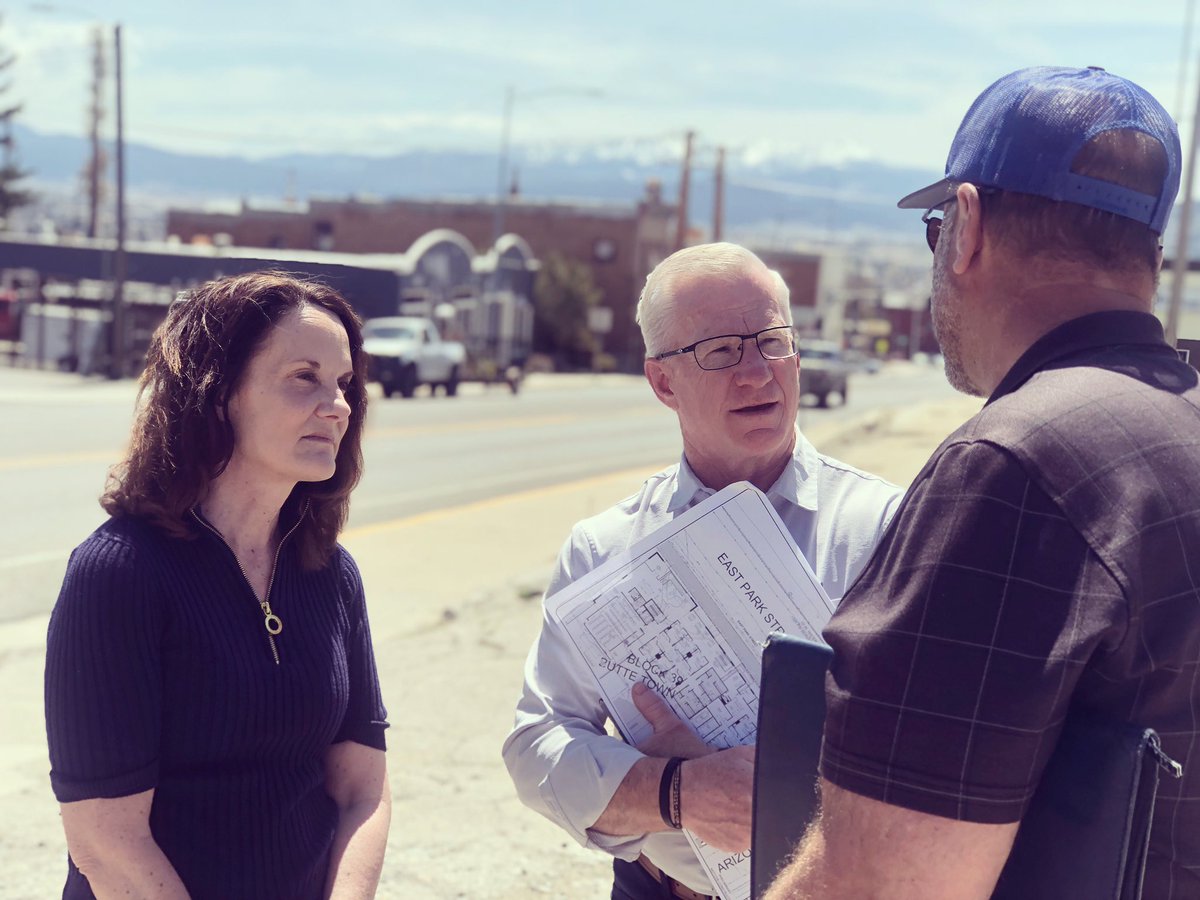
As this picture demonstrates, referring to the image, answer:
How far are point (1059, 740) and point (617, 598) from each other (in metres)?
1.02

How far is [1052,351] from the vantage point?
4.95ft

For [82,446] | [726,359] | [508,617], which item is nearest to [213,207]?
[82,446]

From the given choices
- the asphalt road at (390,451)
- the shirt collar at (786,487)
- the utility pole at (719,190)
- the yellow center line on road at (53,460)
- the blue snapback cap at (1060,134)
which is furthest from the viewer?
the utility pole at (719,190)

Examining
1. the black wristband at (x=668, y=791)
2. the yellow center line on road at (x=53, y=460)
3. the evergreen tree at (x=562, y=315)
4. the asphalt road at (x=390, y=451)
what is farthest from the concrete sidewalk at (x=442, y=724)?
the evergreen tree at (x=562, y=315)

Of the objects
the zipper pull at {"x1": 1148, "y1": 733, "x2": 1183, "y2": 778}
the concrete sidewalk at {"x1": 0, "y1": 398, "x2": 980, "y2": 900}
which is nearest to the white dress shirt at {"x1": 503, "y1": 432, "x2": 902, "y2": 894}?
the zipper pull at {"x1": 1148, "y1": 733, "x2": 1183, "y2": 778}

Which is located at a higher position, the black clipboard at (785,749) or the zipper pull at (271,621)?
the black clipboard at (785,749)

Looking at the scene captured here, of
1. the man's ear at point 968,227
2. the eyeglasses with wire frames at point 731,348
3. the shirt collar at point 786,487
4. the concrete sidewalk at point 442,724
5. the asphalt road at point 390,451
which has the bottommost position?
the asphalt road at point 390,451

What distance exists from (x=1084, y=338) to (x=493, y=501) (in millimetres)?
Result: 13141

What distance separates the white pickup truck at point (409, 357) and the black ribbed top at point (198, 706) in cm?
2757

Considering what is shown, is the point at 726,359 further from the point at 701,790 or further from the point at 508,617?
the point at 508,617

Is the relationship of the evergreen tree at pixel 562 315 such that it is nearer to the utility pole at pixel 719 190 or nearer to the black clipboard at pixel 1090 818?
the utility pole at pixel 719 190

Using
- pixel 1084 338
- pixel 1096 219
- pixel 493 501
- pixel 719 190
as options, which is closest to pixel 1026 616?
pixel 1084 338

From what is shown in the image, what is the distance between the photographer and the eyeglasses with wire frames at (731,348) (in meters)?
2.70

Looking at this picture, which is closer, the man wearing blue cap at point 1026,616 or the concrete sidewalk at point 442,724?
the man wearing blue cap at point 1026,616
